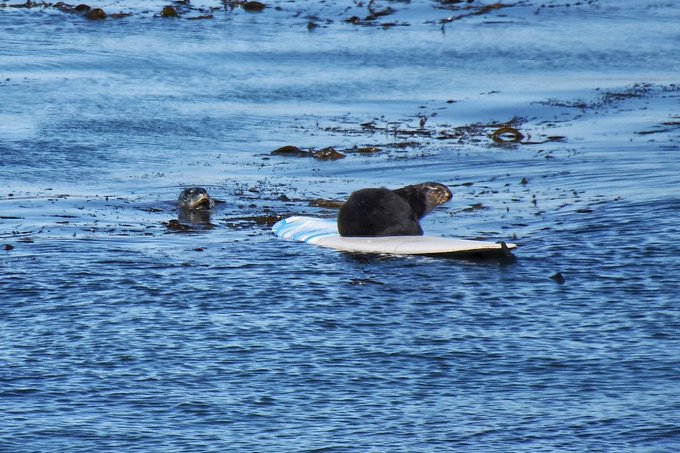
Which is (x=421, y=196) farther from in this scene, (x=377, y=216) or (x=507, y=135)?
(x=507, y=135)

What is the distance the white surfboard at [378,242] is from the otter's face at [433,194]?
944 mm

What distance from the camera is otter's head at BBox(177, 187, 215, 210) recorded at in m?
15.1

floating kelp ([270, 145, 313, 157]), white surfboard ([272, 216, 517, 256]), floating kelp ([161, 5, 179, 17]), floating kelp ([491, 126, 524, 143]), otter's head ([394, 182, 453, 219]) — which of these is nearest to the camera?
white surfboard ([272, 216, 517, 256])

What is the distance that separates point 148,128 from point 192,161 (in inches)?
93.9

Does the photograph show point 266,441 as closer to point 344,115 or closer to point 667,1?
point 344,115

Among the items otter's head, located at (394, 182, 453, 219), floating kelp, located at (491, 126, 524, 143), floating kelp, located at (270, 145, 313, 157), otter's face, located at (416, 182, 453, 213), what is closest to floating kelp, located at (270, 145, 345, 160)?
floating kelp, located at (270, 145, 313, 157)

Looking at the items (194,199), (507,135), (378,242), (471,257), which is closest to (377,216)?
(378,242)

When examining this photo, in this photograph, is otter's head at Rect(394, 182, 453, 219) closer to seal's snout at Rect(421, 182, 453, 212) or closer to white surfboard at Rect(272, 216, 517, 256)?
seal's snout at Rect(421, 182, 453, 212)

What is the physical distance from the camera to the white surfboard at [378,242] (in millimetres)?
12258

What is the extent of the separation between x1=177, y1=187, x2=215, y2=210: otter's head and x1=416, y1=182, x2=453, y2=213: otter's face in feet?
9.26

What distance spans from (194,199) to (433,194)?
3.00m

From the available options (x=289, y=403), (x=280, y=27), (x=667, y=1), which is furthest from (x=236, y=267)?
(x=667, y=1)

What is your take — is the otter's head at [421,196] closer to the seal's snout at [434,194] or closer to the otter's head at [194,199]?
the seal's snout at [434,194]

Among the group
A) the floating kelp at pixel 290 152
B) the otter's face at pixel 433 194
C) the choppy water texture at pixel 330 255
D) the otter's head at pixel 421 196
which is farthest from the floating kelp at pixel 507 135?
the otter's head at pixel 421 196
